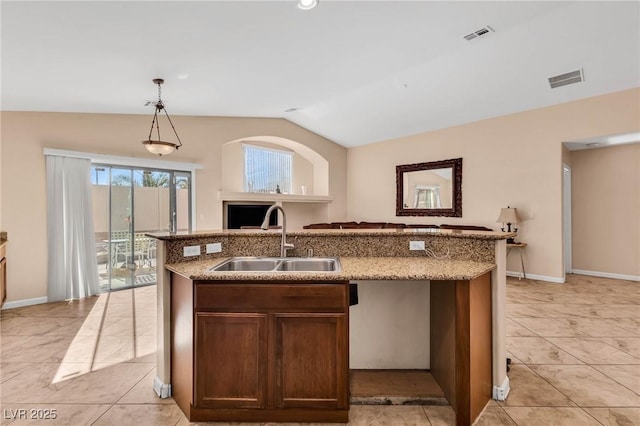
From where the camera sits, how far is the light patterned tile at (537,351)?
257 cm

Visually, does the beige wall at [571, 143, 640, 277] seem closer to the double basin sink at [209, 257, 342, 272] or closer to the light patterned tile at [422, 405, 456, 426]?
the light patterned tile at [422, 405, 456, 426]

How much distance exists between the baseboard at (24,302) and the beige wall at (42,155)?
0.04 m

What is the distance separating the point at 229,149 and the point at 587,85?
243 inches

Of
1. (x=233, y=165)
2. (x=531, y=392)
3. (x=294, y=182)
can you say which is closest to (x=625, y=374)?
(x=531, y=392)

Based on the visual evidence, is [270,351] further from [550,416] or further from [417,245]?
[550,416]

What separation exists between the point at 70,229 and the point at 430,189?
6.27 m

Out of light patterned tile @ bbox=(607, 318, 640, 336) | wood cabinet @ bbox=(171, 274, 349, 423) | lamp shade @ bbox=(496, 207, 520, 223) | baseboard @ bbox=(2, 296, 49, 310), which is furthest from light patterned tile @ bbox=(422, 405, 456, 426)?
baseboard @ bbox=(2, 296, 49, 310)

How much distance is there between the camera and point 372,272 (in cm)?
180

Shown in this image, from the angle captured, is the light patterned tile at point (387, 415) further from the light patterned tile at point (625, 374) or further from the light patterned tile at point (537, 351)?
the light patterned tile at point (625, 374)

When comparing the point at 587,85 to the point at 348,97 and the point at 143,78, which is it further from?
the point at 143,78

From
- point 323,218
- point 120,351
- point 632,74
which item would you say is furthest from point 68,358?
point 632,74

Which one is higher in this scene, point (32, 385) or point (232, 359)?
point (232, 359)

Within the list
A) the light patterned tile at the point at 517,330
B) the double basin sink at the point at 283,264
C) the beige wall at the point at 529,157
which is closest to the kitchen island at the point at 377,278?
the double basin sink at the point at 283,264

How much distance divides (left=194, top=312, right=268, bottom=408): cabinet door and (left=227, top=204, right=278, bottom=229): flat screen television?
15.2 feet
